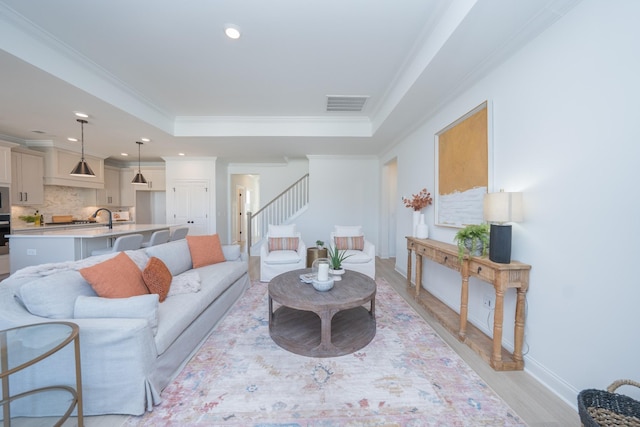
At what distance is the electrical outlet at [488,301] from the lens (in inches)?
87.8

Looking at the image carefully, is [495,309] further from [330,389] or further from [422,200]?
[422,200]

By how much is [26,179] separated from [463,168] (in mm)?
7855

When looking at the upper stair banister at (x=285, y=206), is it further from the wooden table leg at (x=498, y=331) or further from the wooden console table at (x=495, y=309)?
the wooden table leg at (x=498, y=331)

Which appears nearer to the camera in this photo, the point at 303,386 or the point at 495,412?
the point at 495,412

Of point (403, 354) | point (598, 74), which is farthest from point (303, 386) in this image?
point (598, 74)

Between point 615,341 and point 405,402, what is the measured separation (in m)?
1.27

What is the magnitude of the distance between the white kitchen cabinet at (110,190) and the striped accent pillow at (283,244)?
5449 millimetres

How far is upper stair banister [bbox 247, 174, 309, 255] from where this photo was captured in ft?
19.9

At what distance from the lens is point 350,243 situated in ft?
14.0

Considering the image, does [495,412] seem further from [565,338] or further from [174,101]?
[174,101]

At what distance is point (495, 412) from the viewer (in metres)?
1.46

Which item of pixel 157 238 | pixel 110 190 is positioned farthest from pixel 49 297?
pixel 110 190

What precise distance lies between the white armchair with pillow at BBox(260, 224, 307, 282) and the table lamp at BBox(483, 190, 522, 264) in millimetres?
2687

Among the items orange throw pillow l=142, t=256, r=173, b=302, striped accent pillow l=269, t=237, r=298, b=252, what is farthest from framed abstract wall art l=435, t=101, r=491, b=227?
orange throw pillow l=142, t=256, r=173, b=302
